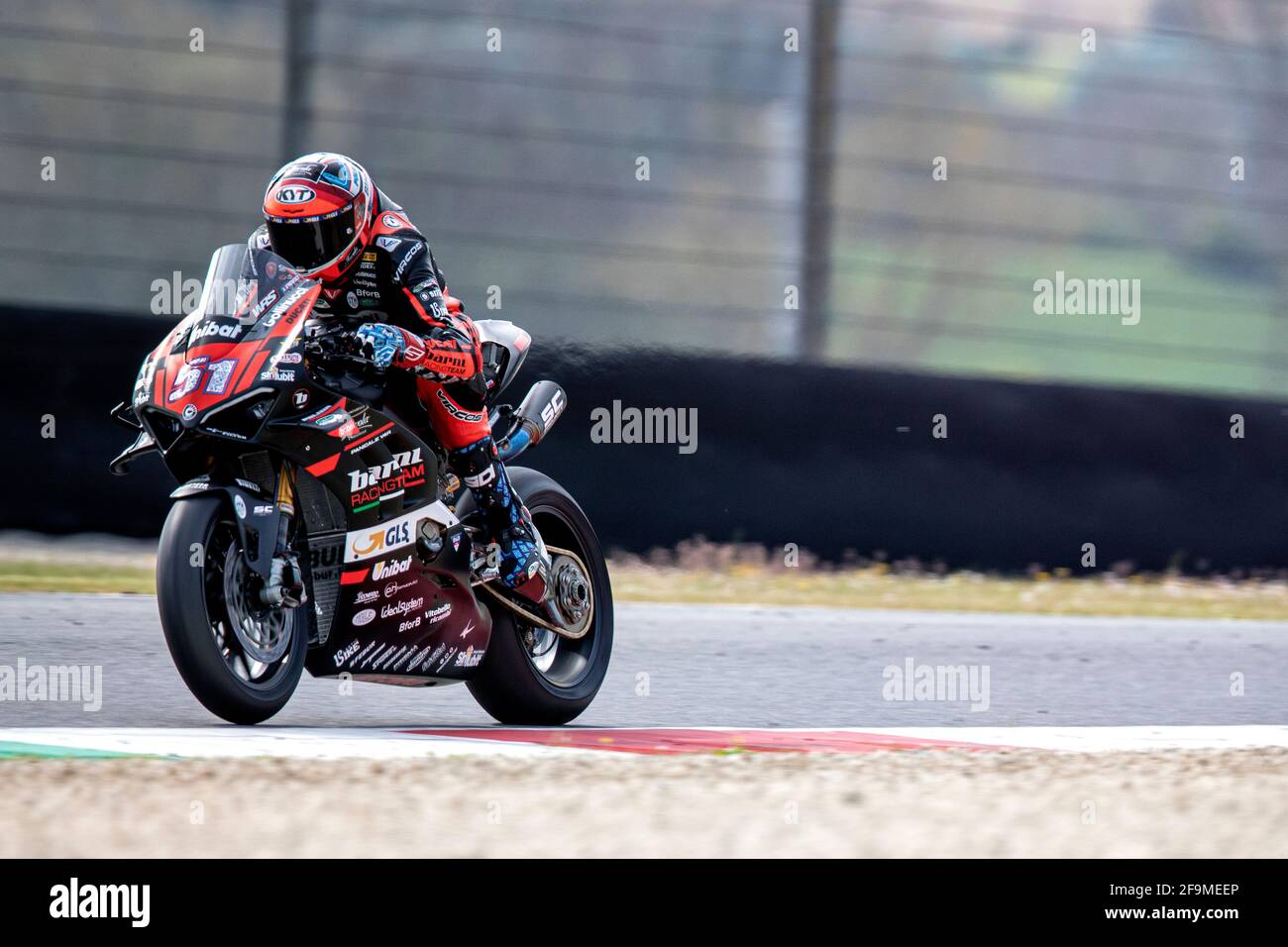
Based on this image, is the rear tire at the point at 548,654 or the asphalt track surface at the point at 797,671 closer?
the rear tire at the point at 548,654

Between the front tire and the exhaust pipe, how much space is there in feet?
3.33

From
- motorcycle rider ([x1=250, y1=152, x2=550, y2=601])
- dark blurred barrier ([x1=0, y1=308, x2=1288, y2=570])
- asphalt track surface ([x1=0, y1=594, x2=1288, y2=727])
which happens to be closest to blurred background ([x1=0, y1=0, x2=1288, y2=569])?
dark blurred barrier ([x1=0, y1=308, x2=1288, y2=570])

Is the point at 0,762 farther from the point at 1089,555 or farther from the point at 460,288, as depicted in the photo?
the point at 1089,555

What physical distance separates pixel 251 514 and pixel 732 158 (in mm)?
6866

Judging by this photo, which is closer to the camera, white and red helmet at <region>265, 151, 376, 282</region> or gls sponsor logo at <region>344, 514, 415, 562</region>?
white and red helmet at <region>265, 151, 376, 282</region>

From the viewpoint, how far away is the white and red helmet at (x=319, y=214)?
491 centimetres

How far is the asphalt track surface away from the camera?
19.5 feet

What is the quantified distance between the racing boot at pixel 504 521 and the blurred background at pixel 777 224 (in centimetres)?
467

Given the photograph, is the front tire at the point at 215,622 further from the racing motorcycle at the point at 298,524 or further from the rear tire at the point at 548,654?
the rear tire at the point at 548,654

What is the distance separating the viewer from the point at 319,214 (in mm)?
4910

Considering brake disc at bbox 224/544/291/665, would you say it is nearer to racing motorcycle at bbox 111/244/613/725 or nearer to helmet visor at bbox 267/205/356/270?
racing motorcycle at bbox 111/244/613/725

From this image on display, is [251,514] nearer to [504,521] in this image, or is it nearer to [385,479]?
[385,479]
